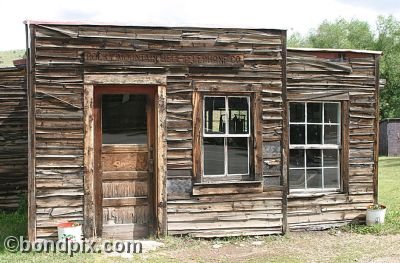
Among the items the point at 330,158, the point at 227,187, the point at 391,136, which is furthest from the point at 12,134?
the point at 391,136

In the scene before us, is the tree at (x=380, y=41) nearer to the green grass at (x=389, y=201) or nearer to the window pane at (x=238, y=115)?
the green grass at (x=389, y=201)

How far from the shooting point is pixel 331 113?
29.9 ft

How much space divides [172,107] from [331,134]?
316cm

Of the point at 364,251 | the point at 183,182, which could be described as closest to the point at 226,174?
the point at 183,182

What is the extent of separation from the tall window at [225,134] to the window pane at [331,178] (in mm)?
1734

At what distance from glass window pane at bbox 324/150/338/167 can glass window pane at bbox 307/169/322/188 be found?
0.21 m

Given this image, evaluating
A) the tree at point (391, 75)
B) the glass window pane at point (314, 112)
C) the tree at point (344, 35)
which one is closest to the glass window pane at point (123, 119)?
the glass window pane at point (314, 112)

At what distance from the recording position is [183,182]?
320 inches

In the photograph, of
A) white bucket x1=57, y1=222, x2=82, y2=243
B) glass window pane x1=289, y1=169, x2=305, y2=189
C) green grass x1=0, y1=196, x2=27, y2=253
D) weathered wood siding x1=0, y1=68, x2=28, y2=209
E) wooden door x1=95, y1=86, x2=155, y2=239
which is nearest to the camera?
white bucket x1=57, y1=222, x2=82, y2=243

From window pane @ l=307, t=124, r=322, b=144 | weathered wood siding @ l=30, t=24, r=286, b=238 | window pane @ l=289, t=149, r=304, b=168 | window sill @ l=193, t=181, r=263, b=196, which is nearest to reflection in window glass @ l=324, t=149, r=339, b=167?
window pane @ l=307, t=124, r=322, b=144

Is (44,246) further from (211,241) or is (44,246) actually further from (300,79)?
(300,79)

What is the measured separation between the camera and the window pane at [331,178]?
9102mm

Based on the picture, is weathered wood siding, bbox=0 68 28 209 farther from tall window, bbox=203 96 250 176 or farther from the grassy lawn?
tall window, bbox=203 96 250 176

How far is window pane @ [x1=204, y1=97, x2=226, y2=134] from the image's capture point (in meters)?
8.25
